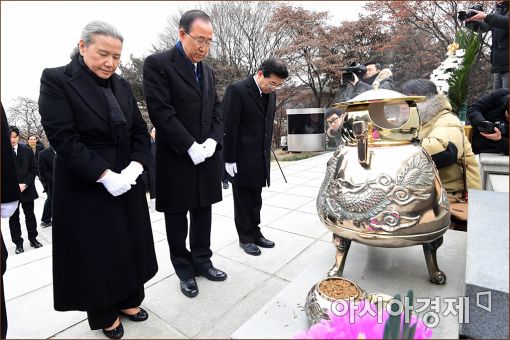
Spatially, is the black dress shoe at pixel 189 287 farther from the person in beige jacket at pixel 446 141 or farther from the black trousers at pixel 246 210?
the person in beige jacket at pixel 446 141

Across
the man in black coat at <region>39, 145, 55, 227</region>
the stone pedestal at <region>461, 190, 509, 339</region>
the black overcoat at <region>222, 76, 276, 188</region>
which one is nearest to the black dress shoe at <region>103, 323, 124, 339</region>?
the black overcoat at <region>222, 76, 276, 188</region>

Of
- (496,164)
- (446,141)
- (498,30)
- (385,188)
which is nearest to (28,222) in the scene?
(385,188)

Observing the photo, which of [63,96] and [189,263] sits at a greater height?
[63,96]

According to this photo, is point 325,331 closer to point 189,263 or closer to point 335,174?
point 335,174

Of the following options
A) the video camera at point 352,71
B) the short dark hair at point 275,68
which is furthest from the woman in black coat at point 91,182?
the video camera at point 352,71

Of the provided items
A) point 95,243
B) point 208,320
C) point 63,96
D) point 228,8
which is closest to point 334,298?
point 208,320

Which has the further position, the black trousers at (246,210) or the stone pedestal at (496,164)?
the black trousers at (246,210)

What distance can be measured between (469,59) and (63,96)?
4.34 metres

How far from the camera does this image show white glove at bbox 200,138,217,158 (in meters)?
2.33

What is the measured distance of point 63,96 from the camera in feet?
5.58

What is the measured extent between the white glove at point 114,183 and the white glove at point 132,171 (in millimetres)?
44

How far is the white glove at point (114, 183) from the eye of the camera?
1742 millimetres

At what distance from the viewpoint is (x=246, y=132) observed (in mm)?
3018

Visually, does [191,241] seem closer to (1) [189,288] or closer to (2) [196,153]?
(1) [189,288]
